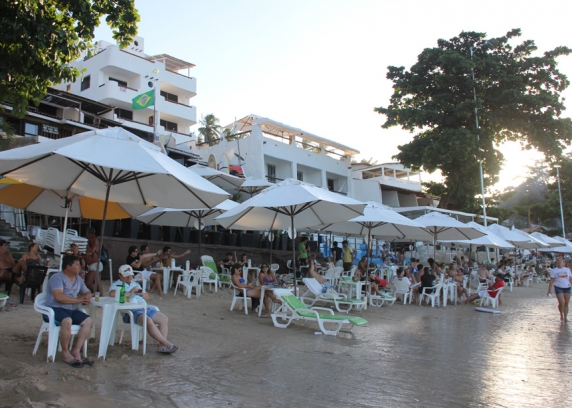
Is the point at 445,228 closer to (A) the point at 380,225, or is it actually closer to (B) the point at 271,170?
A: (A) the point at 380,225

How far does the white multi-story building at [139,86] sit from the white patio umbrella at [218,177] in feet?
48.0

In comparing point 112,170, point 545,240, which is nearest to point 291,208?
point 112,170

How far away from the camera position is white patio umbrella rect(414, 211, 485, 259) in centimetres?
1480

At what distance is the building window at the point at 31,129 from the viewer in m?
23.3

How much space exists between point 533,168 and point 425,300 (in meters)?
75.2

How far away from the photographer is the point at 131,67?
3566cm

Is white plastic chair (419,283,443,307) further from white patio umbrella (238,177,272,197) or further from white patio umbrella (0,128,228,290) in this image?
white patio umbrella (0,128,228,290)

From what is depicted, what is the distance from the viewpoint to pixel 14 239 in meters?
12.6

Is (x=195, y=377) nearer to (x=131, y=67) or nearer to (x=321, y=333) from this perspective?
(x=321, y=333)

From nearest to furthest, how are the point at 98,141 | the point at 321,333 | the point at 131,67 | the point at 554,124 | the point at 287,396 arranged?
1. the point at 287,396
2. the point at 98,141
3. the point at 321,333
4. the point at 554,124
5. the point at 131,67

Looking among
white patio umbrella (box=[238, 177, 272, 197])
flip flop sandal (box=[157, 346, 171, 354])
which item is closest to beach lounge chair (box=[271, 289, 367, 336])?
flip flop sandal (box=[157, 346, 171, 354])

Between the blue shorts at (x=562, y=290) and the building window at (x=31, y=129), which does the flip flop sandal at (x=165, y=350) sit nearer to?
the blue shorts at (x=562, y=290)

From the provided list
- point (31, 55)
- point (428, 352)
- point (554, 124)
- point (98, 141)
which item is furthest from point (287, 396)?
point (554, 124)

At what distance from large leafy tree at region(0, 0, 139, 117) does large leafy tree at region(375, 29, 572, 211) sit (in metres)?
25.8
